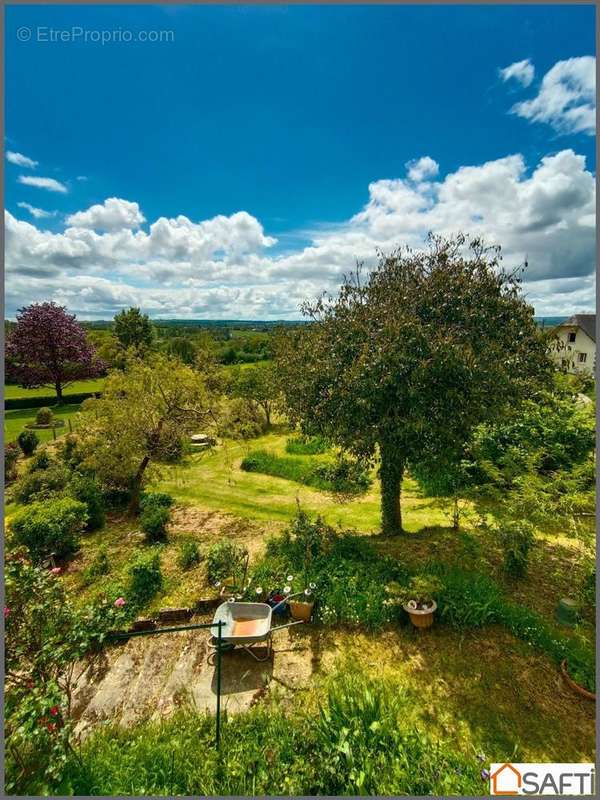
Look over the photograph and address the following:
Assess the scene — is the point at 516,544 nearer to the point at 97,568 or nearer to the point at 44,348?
the point at 97,568

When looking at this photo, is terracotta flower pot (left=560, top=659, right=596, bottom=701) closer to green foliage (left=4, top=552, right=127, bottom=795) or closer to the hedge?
green foliage (left=4, top=552, right=127, bottom=795)

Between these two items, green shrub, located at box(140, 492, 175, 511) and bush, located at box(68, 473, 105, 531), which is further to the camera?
green shrub, located at box(140, 492, 175, 511)

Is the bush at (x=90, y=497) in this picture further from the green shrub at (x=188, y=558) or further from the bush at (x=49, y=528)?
the green shrub at (x=188, y=558)

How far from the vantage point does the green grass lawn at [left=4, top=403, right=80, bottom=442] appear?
69.8ft

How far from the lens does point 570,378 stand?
41.9 ft

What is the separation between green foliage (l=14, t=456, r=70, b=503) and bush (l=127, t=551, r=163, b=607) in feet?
16.3

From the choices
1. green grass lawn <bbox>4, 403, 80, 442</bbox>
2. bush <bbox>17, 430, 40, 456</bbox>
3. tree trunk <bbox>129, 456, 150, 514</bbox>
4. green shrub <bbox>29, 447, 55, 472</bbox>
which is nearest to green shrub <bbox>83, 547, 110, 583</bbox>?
tree trunk <bbox>129, 456, 150, 514</bbox>

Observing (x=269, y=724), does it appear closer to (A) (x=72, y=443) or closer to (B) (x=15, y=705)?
(B) (x=15, y=705)

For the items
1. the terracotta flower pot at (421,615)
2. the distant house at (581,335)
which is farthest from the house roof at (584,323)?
the terracotta flower pot at (421,615)

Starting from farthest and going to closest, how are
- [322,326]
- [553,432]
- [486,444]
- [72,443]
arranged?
[72,443] → [486,444] → [553,432] → [322,326]

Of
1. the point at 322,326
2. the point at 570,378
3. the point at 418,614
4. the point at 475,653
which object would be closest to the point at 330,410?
the point at 322,326

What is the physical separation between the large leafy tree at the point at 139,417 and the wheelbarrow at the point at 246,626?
19.8 ft

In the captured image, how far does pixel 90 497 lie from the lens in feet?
36.4

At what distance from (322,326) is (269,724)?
319 inches
